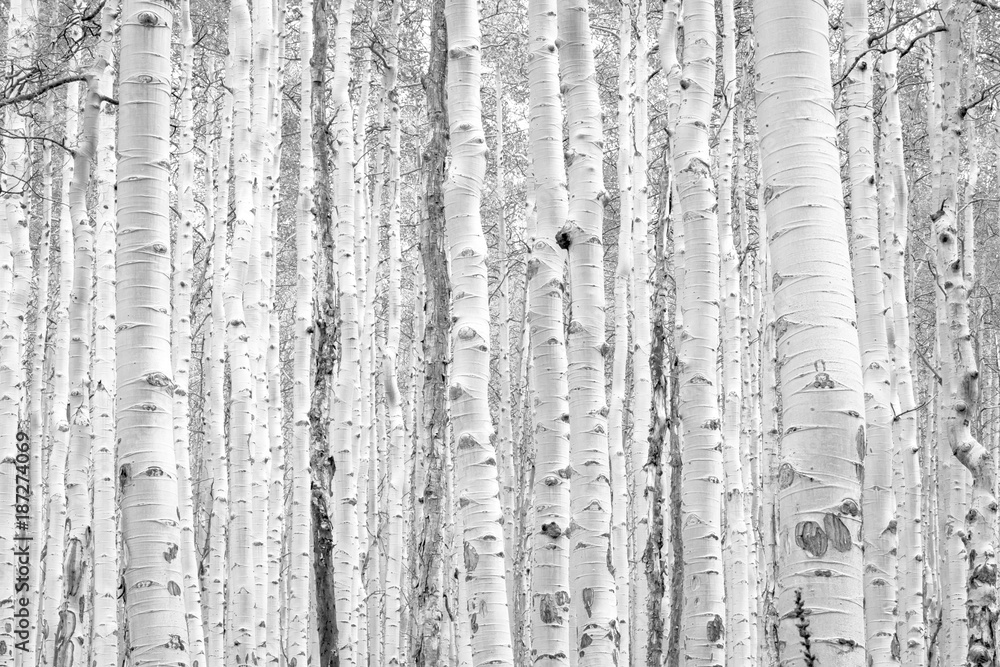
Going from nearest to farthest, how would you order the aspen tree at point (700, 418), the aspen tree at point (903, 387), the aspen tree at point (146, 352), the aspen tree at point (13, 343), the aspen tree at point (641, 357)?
the aspen tree at point (146, 352)
the aspen tree at point (700, 418)
the aspen tree at point (903, 387)
the aspen tree at point (13, 343)
the aspen tree at point (641, 357)

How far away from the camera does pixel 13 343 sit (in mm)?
7398

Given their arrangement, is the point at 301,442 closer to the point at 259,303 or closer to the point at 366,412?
the point at 259,303

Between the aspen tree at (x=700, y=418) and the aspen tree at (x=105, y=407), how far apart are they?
9.68ft

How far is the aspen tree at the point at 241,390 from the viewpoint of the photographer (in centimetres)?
619

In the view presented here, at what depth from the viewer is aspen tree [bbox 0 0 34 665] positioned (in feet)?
22.9

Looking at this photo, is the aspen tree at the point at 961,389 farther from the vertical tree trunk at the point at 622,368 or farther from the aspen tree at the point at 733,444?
the vertical tree trunk at the point at 622,368

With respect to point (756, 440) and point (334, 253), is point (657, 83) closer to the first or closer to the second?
point (756, 440)

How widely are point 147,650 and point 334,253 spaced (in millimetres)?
4492

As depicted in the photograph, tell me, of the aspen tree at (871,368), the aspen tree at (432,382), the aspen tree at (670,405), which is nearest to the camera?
the aspen tree at (871,368)

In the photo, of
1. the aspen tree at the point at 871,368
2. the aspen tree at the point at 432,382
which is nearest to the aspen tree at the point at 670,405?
the aspen tree at the point at 871,368

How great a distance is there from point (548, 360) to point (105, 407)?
10.4ft

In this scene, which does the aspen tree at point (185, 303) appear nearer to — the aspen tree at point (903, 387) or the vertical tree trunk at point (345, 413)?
the vertical tree trunk at point (345, 413)

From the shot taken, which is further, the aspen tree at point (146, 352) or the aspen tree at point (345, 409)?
the aspen tree at point (345, 409)

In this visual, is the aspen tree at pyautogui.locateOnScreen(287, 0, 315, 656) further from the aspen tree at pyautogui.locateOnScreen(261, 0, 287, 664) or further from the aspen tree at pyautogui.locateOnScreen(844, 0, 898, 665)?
the aspen tree at pyautogui.locateOnScreen(844, 0, 898, 665)
